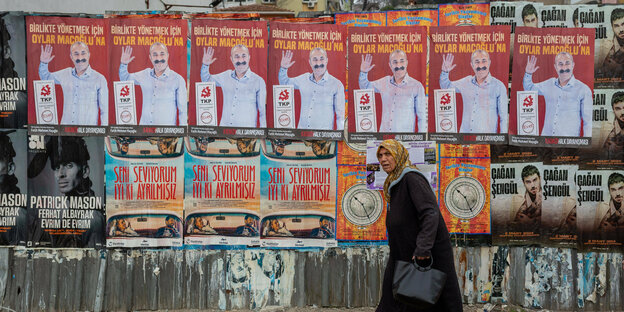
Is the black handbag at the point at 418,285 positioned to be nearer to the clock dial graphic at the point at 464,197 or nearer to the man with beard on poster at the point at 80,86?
the clock dial graphic at the point at 464,197

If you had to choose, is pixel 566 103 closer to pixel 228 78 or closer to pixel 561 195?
pixel 561 195

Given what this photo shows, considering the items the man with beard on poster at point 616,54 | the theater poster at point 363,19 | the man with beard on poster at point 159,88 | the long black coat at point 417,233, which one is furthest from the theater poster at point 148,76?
the man with beard on poster at point 616,54

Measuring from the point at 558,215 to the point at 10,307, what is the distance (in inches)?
243

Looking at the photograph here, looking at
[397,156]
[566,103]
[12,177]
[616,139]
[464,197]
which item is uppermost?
[566,103]

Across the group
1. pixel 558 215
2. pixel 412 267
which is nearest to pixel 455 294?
pixel 412 267

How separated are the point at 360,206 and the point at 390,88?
4.49ft

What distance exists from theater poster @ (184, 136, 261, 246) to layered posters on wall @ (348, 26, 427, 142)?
4.06 ft

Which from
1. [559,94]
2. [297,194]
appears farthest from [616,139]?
[297,194]

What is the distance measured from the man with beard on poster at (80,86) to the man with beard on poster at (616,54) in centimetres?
556

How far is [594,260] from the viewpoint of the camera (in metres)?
5.80

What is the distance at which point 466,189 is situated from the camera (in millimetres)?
5793

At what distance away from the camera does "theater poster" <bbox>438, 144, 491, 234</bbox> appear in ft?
19.0

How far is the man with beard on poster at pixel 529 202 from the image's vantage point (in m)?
5.78

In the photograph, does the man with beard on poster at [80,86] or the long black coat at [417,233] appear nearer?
the long black coat at [417,233]
